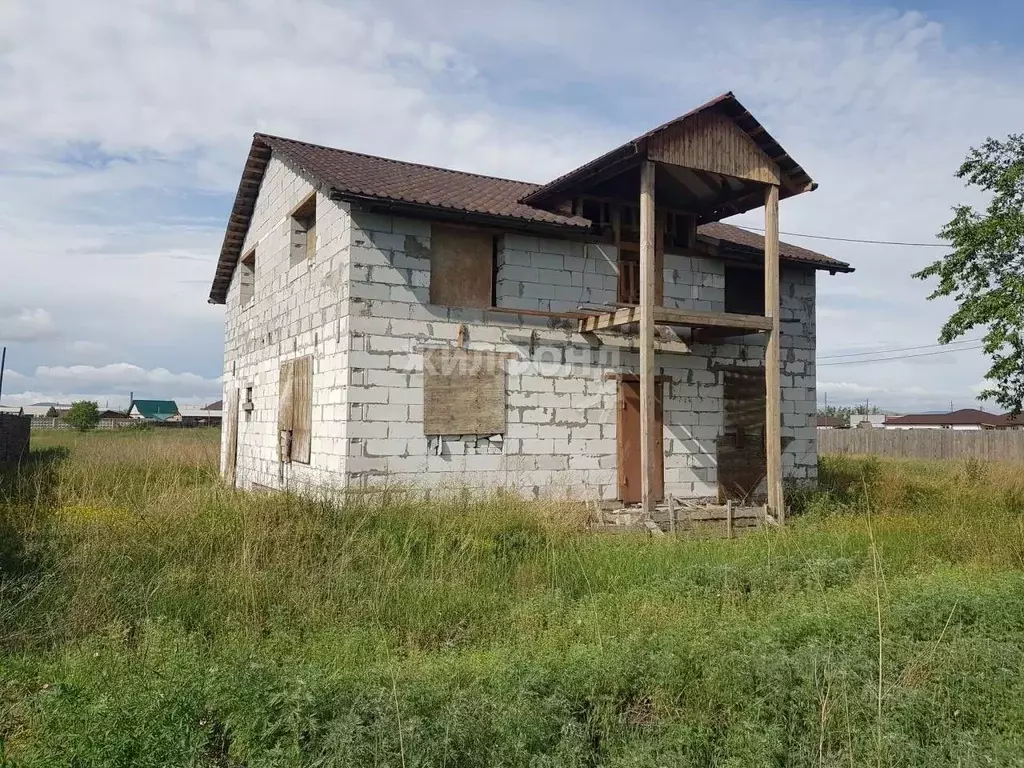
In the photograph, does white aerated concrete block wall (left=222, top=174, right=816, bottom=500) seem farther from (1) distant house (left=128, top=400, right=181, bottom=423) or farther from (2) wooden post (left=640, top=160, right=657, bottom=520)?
(1) distant house (left=128, top=400, right=181, bottom=423)

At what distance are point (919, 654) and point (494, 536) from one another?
16.4ft

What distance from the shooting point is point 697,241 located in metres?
13.7

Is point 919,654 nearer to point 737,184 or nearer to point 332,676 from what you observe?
point 332,676

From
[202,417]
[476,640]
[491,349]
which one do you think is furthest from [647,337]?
[202,417]

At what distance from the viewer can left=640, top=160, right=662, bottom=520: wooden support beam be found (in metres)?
10.6

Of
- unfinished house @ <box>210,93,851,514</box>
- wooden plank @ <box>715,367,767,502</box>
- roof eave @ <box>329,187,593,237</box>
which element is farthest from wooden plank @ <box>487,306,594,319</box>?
wooden plank @ <box>715,367,767,502</box>

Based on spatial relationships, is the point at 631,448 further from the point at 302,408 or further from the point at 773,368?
the point at 302,408

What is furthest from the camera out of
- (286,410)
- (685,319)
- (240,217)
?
(240,217)

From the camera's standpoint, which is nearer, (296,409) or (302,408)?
(302,408)

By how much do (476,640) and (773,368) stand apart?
759 cm

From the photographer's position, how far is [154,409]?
7519 centimetres

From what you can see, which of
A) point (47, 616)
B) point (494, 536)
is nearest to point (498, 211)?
point (494, 536)

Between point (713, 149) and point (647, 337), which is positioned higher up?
point (713, 149)

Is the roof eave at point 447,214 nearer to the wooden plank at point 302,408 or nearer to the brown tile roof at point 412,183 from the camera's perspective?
the brown tile roof at point 412,183
